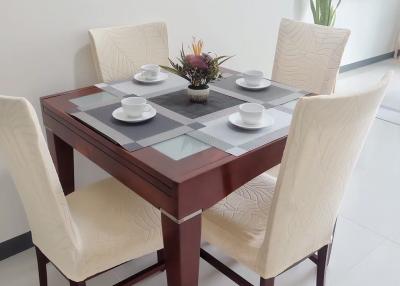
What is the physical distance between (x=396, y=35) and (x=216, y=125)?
4.38 metres

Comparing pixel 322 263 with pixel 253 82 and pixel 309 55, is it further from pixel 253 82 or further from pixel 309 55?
pixel 309 55

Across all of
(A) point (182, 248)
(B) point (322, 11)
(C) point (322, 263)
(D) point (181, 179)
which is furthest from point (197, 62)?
(B) point (322, 11)

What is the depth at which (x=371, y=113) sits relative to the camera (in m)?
1.10

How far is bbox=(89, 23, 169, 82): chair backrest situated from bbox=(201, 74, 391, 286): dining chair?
0.83m

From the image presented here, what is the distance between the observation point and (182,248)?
1.12 m

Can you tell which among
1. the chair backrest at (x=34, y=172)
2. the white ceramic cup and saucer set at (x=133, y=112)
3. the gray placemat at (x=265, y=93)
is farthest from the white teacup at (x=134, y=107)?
the gray placemat at (x=265, y=93)

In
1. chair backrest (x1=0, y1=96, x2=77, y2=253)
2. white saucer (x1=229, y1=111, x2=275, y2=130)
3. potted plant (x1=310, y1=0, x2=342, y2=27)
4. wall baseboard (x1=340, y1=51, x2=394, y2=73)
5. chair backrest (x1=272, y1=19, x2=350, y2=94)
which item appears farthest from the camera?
wall baseboard (x1=340, y1=51, x2=394, y2=73)

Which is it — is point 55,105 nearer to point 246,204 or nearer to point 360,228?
point 246,204

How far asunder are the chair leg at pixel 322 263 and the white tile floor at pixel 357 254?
6.6 inches

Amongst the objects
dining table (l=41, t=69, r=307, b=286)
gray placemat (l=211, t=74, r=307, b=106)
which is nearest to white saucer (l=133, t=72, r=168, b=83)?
dining table (l=41, t=69, r=307, b=286)

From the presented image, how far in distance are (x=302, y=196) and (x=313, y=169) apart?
0.30 ft

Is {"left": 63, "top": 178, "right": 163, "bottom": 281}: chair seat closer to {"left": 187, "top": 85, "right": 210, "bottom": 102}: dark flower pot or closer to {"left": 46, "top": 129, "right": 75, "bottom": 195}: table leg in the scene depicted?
{"left": 46, "top": 129, "right": 75, "bottom": 195}: table leg

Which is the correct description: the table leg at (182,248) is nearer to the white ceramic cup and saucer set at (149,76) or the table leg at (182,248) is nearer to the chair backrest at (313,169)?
the chair backrest at (313,169)

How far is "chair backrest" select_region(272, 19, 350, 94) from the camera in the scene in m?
1.93
